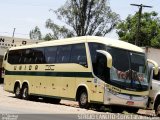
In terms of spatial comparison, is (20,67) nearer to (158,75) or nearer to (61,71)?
(61,71)

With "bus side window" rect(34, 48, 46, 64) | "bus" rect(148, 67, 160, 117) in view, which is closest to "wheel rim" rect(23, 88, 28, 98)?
"bus side window" rect(34, 48, 46, 64)

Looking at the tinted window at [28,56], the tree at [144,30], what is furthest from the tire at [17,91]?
the tree at [144,30]

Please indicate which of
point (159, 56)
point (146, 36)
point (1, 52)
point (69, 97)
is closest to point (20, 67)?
point (69, 97)

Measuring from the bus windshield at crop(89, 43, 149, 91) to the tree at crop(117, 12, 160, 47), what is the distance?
52396 mm

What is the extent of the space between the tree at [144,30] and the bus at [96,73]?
162 feet

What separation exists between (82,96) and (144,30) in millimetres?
55777

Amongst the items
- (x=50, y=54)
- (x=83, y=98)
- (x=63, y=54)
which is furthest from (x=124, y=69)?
(x=50, y=54)

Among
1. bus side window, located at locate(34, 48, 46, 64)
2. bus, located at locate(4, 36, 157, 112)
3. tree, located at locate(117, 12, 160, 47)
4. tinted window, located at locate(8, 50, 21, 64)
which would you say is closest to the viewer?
bus, located at locate(4, 36, 157, 112)

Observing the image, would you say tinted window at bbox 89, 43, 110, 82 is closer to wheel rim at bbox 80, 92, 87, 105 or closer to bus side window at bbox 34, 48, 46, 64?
wheel rim at bbox 80, 92, 87, 105

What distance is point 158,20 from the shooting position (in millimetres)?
82812

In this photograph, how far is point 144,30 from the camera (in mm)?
77688

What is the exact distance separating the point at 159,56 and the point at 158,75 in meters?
3.33

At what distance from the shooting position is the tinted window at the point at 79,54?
22906 mm

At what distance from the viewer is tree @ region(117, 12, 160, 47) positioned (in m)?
76.9
